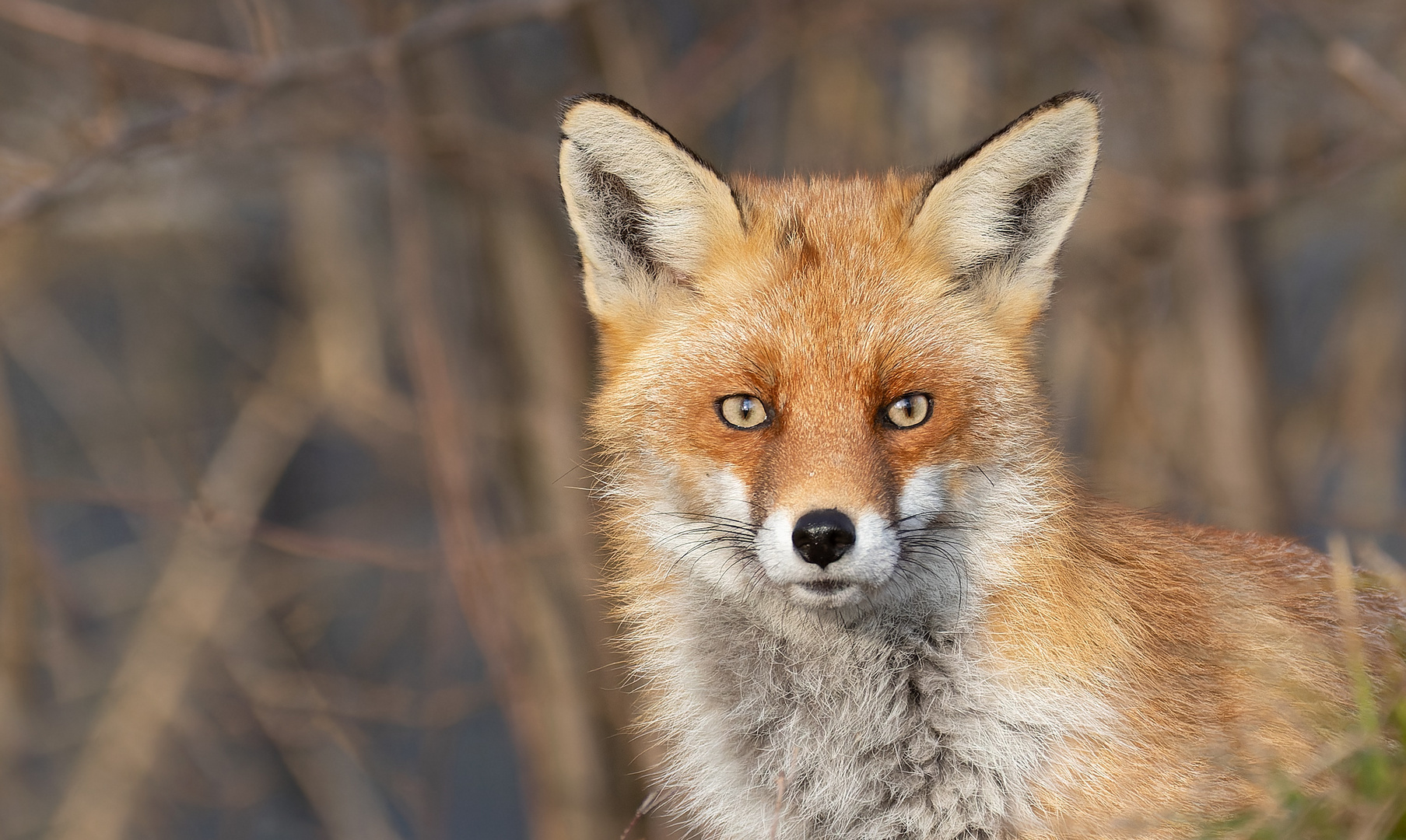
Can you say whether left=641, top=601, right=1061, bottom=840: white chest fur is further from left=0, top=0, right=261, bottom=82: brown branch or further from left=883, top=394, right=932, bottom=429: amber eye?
left=0, top=0, right=261, bottom=82: brown branch

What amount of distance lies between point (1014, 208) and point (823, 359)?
1.98ft

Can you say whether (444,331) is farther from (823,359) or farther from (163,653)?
(163,653)

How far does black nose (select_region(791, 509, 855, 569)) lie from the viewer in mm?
2059

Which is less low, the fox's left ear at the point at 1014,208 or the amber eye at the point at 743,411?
the fox's left ear at the point at 1014,208

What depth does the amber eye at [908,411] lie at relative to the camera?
231 cm

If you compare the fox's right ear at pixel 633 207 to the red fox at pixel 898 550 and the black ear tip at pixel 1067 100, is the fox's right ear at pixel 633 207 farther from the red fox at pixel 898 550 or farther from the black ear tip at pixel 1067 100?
the black ear tip at pixel 1067 100

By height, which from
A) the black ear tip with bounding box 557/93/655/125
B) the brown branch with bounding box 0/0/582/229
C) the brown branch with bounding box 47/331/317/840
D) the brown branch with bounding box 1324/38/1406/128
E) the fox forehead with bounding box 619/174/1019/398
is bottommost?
the brown branch with bounding box 47/331/317/840

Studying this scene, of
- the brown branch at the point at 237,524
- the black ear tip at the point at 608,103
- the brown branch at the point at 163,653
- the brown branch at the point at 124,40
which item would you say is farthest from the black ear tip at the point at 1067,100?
the brown branch at the point at 163,653

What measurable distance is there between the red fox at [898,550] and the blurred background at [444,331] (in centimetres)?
149

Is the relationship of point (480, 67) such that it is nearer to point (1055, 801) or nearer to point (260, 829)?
point (1055, 801)

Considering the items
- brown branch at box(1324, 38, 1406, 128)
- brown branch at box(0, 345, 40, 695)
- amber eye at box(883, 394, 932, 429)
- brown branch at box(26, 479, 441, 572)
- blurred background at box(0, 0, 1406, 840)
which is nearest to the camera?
amber eye at box(883, 394, 932, 429)

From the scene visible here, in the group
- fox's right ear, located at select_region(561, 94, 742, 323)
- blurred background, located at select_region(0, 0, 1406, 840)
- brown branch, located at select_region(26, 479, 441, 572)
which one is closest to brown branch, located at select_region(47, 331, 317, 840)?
blurred background, located at select_region(0, 0, 1406, 840)

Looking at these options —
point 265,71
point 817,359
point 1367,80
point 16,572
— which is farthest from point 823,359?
point 16,572

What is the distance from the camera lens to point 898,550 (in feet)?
7.05
